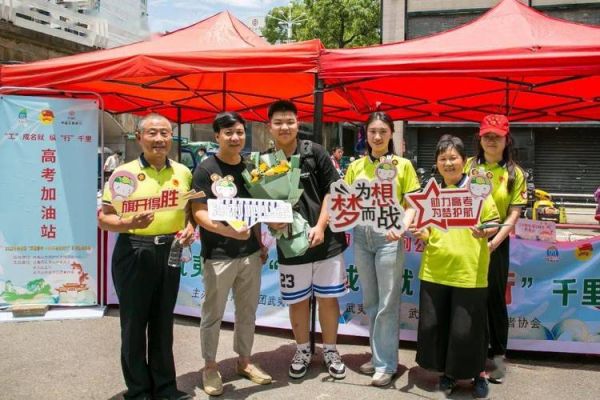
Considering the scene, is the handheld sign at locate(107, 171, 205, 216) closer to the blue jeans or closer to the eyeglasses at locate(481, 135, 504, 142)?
the blue jeans

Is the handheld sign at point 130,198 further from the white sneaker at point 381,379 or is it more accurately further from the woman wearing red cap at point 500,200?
the woman wearing red cap at point 500,200

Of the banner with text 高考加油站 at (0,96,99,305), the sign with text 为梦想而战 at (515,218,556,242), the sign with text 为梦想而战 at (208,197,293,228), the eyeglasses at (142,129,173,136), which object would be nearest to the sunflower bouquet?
the sign with text 为梦想而战 at (208,197,293,228)

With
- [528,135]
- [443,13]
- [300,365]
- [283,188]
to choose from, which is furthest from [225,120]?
[528,135]

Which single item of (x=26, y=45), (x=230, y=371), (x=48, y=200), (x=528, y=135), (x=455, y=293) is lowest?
(x=230, y=371)

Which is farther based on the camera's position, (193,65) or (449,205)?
(193,65)

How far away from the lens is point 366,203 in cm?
310

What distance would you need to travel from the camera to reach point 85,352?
12.6 ft

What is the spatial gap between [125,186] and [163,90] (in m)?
4.36

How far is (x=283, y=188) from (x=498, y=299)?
5.41 ft

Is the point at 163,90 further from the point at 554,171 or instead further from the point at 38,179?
the point at 554,171

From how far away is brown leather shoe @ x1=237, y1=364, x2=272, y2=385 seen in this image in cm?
330

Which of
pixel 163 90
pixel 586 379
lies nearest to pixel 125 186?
pixel 586 379

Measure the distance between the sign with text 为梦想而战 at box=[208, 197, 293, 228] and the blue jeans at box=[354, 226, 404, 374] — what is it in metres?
0.61

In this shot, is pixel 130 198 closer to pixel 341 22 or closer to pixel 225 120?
pixel 225 120
